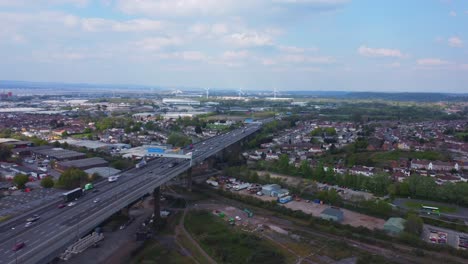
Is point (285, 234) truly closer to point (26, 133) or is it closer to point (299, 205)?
point (299, 205)

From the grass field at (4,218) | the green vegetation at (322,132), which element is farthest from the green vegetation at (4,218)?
the green vegetation at (322,132)

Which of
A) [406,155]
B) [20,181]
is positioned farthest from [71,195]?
[406,155]

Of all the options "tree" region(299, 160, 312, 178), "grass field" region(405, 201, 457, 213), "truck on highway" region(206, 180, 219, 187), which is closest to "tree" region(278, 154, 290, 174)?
"tree" region(299, 160, 312, 178)

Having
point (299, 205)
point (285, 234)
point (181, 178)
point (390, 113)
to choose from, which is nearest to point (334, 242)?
point (285, 234)

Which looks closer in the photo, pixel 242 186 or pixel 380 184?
pixel 380 184

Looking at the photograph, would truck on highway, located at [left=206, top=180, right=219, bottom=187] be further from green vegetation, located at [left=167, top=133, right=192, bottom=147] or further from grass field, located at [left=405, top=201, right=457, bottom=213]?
grass field, located at [left=405, top=201, right=457, bottom=213]

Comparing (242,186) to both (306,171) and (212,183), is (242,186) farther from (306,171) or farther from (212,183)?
(306,171)

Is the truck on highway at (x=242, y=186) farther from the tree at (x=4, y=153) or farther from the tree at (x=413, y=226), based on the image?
the tree at (x=4, y=153)
